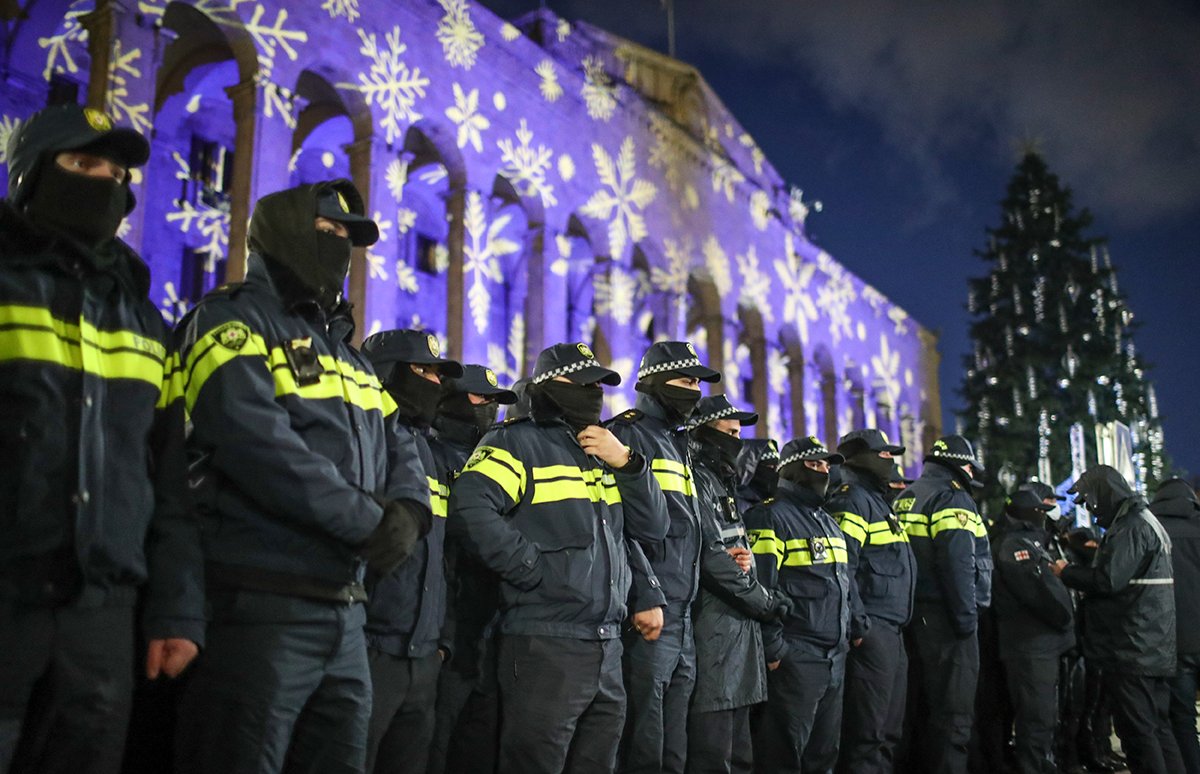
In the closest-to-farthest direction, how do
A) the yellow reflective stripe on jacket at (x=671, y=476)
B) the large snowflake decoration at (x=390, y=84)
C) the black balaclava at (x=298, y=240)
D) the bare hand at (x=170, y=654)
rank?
1. the bare hand at (x=170, y=654)
2. the black balaclava at (x=298, y=240)
3. the yellow reflective stripe on jacket at (x=671, y=476)
4. the large snowflake decoration at (x=390, y=84)

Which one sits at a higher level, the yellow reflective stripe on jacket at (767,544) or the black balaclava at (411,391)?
the black balaclava at (411,391)

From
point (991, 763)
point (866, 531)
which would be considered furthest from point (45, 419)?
point (991, 763)

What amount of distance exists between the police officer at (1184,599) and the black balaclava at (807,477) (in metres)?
3.06

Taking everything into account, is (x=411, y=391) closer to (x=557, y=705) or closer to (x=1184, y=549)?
(x=557, y=705)

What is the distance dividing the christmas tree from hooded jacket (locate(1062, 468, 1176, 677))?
57.7 feet

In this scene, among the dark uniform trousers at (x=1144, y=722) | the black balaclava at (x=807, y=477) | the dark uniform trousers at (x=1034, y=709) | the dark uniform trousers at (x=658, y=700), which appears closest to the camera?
the dark uniform trousers at (x=658, y=700)

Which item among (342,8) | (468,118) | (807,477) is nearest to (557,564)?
(807,477)

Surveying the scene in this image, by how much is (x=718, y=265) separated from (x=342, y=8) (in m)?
10.00

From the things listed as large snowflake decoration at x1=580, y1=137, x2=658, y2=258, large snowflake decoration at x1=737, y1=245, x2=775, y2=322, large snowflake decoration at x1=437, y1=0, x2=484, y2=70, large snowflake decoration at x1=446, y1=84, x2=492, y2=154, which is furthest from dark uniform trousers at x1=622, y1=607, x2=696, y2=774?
large snowflake decoration at x1=737, y1=245, x2=775, y2=322

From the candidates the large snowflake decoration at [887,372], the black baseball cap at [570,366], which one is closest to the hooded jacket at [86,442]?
the black baseball cap at [570,366]

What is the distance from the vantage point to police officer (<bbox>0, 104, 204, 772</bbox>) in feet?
7.54

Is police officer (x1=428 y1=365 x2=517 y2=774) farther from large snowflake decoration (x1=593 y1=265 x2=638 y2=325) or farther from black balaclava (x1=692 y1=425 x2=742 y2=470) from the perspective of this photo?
large snowflake decoration (x1=593 y1=265 x2=638 y2=325)

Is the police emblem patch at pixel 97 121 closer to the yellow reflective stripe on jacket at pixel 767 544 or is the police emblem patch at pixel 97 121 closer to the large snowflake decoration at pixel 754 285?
the yellow reflective stripe on jacket at pixel 767 544

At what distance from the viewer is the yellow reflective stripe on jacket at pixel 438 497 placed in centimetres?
446
